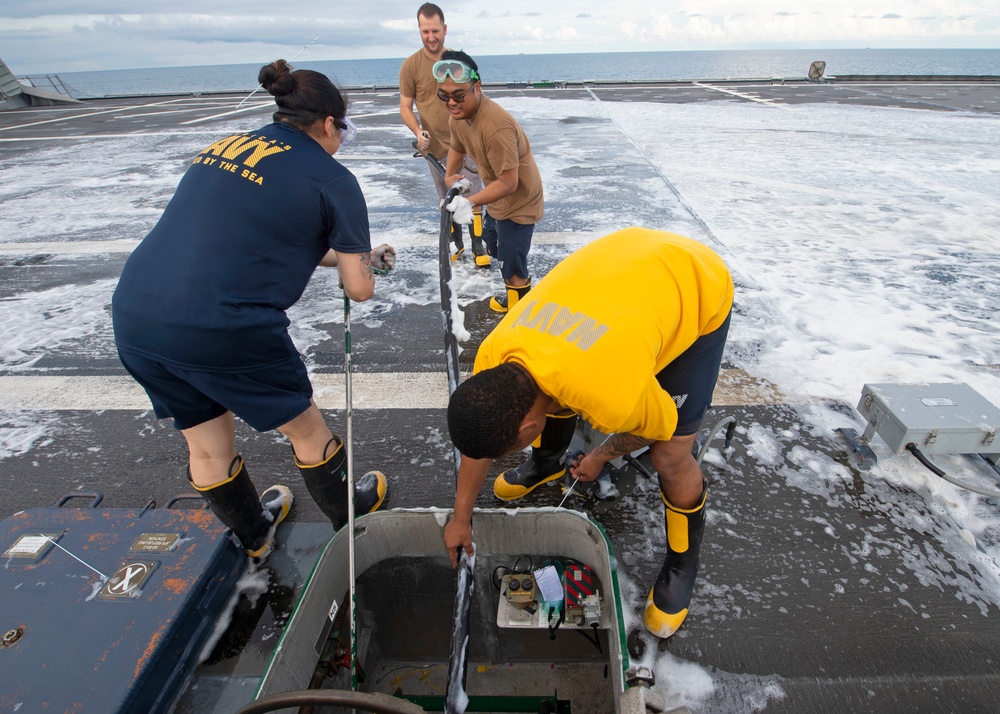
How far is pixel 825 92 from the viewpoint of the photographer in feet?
54.6

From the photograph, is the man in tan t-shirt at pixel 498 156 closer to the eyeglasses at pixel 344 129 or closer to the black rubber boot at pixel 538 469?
the eyeglasses at pixel 344 129

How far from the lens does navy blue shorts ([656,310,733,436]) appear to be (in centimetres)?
177

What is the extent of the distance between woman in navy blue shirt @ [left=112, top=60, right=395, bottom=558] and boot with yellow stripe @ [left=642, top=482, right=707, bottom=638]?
138cm

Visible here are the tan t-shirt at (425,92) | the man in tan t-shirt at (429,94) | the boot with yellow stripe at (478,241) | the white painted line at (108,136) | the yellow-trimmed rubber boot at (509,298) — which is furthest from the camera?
the white painted line at (108,136)

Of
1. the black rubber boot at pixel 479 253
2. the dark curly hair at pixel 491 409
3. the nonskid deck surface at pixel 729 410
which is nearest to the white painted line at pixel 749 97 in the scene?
the nonskid deck surface at pixel 729 410

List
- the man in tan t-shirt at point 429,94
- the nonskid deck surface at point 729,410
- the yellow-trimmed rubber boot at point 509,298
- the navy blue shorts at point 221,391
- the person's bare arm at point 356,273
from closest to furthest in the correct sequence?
the navy blue shorts at point 221,391 → the person's bare arm at point 356,273 → the nonskid deck surface at point 729,410 → the yellow-trimmed rubber boot at point 509,298 → the man in tan t-shirt at point 429,94

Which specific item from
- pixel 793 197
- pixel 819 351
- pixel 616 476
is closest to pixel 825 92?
pixel 793 197

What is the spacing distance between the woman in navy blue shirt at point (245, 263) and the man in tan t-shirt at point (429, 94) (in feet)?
9.41

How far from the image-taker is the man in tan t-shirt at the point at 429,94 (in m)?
4.35

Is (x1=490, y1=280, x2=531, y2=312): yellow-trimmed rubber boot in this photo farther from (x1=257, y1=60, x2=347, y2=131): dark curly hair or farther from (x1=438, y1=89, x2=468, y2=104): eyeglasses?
(x1=257, y1=60, x2=347, y2=131): dark curly hair

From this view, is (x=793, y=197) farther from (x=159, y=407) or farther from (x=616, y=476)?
(x=159, y=407)

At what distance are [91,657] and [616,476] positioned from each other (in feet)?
6.69

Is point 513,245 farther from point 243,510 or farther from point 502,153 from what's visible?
point 243,510

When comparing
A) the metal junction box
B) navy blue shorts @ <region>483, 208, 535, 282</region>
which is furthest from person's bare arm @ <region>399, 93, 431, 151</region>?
the metal junction box
